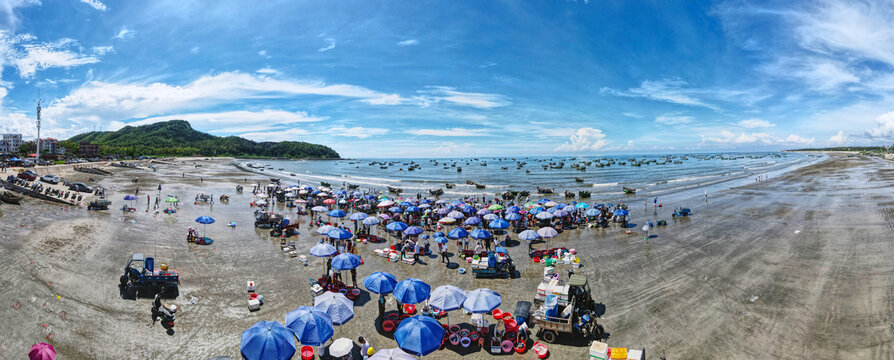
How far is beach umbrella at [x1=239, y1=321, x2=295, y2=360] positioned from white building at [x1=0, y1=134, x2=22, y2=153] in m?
178

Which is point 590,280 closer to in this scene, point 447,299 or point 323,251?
point 447,299

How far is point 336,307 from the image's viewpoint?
9742mm

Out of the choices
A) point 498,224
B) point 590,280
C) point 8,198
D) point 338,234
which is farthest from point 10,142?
point 590,280

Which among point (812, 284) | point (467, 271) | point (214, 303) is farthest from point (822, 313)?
point (214, 303)

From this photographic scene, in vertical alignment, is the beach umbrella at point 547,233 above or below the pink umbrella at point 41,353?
above

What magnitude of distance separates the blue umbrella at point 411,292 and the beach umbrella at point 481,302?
134 centimetres

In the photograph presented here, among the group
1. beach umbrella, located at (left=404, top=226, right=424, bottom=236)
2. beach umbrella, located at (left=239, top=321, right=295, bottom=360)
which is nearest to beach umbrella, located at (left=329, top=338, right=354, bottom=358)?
beach umbrella, located at (left=239, top=321, right=295, bottom=360)

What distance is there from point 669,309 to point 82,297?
2166cm

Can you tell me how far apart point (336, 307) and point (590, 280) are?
11.4m

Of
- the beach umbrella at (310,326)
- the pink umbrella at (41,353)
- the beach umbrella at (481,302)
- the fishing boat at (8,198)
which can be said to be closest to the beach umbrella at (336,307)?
the beach umbrella at (310,326)

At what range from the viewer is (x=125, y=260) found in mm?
16688

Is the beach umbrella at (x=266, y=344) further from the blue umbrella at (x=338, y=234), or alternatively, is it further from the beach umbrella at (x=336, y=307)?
the blue umbrella at (x=338, y=234)

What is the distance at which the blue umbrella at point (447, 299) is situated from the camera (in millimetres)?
10117

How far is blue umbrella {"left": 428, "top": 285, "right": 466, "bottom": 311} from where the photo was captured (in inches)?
398
